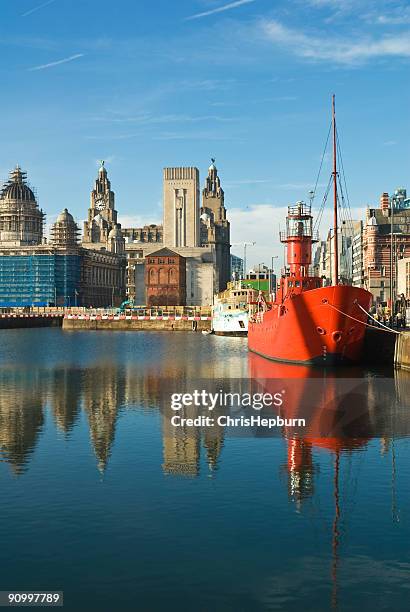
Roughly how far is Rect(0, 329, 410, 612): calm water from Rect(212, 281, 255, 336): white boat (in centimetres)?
8877

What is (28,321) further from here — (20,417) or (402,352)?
(20,417)

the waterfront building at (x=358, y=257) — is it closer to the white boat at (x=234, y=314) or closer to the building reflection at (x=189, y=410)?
the white boat at (x=234, y=314)

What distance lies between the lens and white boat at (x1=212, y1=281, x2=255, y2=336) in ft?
419

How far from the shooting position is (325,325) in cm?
5603

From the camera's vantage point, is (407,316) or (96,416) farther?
(407,316)

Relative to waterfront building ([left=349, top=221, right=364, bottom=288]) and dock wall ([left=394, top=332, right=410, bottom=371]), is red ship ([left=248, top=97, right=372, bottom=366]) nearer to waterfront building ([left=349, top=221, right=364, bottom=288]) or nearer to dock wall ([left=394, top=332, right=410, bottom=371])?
dock wall ([left=394, top=332, right=410, bottom=371])

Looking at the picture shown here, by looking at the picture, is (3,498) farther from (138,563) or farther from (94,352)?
(94,352)

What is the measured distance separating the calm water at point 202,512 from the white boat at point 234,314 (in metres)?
88.8

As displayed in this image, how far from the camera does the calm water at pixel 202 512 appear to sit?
16.0 metres

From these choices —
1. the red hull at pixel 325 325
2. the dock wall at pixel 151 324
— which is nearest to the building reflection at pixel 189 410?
the red hull at pixel 325 325

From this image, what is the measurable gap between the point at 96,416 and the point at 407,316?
5041 centimetres

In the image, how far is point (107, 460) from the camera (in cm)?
2764

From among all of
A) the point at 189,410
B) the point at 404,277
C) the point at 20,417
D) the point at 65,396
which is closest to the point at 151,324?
the point at 404,277

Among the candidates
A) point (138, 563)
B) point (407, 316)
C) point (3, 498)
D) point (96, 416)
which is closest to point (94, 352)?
point (407, 316)
